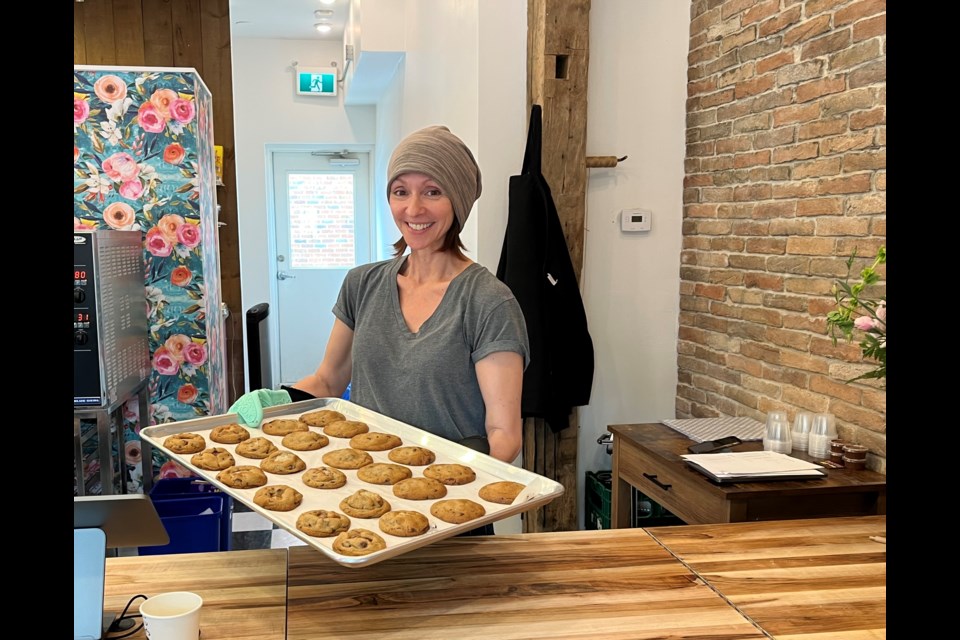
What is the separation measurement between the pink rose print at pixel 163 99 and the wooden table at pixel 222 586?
2741mm

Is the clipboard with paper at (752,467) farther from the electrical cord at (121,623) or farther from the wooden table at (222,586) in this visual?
the electrical cord at (121,623)

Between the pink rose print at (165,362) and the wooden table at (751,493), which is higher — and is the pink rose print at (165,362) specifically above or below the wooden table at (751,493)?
above

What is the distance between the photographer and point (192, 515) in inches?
117

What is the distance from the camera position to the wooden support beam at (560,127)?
292 cm

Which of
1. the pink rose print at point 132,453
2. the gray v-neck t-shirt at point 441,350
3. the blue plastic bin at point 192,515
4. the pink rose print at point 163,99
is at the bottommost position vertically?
the blue plastic bin at point 192,515

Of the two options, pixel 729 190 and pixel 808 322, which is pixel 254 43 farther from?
pixel 808 322

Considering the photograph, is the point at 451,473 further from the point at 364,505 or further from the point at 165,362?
the point at 165,362

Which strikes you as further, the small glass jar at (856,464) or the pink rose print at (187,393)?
the pink rose print at (187,393)

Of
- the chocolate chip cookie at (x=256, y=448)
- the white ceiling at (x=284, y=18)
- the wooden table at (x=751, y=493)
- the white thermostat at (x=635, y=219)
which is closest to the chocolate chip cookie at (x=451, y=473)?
the chocolate chip cookie at (x=256, y=448)

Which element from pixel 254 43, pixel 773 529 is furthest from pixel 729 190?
pixel 254 43

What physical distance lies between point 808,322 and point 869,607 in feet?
4.97

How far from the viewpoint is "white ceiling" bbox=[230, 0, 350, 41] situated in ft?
19.7

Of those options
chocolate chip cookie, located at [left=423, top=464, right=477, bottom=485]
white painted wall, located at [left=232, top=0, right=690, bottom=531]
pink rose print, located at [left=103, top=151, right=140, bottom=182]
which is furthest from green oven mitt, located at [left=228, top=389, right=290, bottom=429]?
pink rose print, located at [left=103, top=151, right=140, bottom=182]
